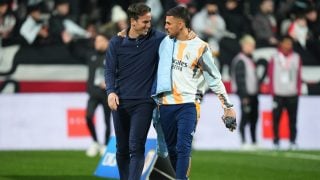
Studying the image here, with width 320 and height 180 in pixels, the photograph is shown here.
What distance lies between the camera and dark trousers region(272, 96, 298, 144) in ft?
66.2

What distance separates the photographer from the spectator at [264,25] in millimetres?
23345

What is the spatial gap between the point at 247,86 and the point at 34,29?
5.09 meters

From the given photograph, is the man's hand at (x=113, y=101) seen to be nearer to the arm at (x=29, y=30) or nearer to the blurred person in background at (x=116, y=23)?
the blurred person in background at (x=116, y=23)

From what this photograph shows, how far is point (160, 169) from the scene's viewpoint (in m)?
11.1

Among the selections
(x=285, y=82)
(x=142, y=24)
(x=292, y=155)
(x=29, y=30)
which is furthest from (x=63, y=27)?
(x=142, y=24)

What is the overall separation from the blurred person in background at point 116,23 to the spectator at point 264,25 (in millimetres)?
3454

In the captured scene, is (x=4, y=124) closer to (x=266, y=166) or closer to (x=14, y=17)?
(x=14, y=17)

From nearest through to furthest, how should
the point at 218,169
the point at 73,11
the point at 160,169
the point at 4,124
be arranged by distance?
the point at 160,169 → the point at 218,169 → the point at 4,124 → the point at 73,11

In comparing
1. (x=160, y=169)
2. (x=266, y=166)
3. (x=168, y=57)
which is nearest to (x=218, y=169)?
(x=266, y=166)

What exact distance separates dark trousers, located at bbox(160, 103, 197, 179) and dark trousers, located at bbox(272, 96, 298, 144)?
32.9 feet

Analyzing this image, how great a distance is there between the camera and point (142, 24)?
10.3 meters

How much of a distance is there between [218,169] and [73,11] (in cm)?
936

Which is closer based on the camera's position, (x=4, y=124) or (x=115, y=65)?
(x=115, y=65)

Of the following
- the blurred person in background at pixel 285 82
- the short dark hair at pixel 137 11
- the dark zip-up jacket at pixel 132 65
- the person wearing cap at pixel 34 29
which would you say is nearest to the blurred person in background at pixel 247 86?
the blurred person in background at pixel 285 82
